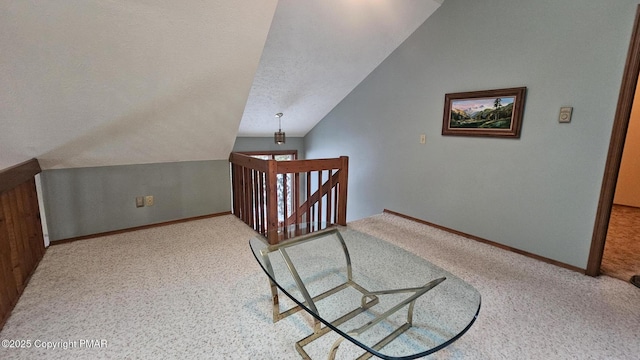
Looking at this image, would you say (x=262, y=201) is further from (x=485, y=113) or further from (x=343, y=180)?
(x=485, y=113)

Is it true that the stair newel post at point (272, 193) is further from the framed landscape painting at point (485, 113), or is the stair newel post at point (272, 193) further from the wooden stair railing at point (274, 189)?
the framed landscape painting at point (485, 113)

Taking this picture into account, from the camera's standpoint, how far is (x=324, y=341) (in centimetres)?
149

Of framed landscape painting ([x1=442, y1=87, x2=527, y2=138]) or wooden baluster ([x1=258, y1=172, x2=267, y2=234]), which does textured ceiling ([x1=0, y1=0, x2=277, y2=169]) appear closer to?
wooden baluster ([x1=258, y1=172, x2=267, y2=234])

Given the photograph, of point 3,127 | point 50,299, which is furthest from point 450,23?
point 50,299

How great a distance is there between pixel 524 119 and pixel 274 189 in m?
2.30

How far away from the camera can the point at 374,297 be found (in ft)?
5.12

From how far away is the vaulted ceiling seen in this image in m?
1.58

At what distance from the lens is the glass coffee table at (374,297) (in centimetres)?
121

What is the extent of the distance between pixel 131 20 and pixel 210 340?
189cm

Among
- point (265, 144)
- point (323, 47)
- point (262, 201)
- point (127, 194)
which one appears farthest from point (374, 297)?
point (265, 144)

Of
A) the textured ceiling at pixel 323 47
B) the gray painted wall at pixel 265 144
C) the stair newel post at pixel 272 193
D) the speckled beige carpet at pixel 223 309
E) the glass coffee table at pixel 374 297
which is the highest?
the textured ceiling at pixel 323 47

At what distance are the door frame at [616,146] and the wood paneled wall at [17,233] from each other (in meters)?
3.95

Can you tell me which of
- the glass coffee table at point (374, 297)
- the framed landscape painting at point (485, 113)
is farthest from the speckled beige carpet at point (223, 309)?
the framed landscape painting at point (485, 113)

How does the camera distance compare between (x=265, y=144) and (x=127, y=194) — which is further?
(x=265, y=144)
